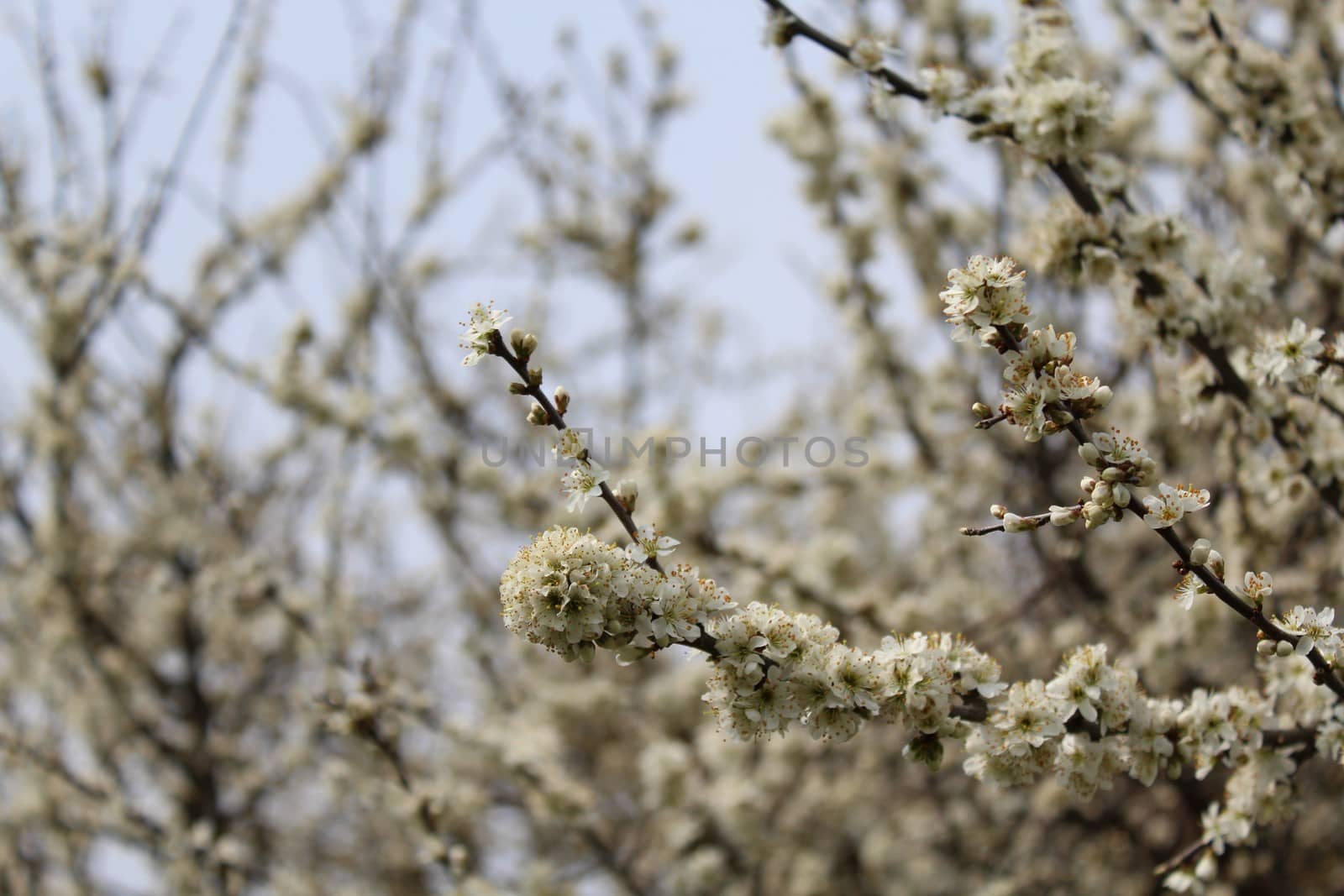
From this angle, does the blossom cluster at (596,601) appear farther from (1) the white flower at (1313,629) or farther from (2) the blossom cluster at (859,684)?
(1) the white flower at (1313,629)

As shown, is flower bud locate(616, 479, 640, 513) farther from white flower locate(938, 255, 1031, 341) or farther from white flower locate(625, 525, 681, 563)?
white flower locate(938, 255, 1031, 341)

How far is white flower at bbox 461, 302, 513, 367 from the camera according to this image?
1876mm

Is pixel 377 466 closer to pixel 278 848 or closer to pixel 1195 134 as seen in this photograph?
pixel 278 848

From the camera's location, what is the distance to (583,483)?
1919 mm

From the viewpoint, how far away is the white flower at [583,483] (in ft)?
6.25

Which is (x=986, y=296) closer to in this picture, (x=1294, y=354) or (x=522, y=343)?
(x=522, y=343)

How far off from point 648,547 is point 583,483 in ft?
0.59

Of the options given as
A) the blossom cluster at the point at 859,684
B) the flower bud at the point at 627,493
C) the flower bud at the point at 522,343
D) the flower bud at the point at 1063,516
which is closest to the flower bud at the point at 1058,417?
the flower bud at the point at 1063,516

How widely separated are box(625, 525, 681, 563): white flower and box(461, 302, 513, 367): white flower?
45 centimetres

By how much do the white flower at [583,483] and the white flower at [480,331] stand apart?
28 centimetres

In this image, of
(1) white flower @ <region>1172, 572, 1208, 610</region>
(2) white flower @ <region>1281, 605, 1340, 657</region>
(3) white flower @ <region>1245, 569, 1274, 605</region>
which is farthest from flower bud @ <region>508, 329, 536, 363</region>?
(2) white flower @ <region>1281, 605, 1340, 657</region>

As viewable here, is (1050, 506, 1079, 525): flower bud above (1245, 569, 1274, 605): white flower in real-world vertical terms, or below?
above

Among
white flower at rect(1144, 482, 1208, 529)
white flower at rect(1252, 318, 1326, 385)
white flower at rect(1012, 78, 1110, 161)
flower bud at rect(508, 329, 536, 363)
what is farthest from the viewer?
white flower at rect(1012, 78, 1110, 161)

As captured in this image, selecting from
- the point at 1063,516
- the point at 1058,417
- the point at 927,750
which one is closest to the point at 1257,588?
the point at 1063,516
